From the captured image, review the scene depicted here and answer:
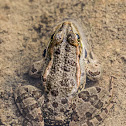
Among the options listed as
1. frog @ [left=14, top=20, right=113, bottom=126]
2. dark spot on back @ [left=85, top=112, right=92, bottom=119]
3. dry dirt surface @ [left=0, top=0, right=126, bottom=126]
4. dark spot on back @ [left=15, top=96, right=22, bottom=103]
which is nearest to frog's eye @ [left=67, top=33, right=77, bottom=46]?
frog @ [left=14, top=20, right=113, bottom=126]

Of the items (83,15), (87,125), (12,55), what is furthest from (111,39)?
(12,55)

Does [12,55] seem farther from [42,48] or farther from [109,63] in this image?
[109,63]

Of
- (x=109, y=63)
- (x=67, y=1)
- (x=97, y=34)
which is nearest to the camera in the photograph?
(x=109, y=63)

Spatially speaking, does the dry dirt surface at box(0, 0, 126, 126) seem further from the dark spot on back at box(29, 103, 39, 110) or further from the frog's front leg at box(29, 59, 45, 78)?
the dark spot on back at box(29, 103, 39, 110)

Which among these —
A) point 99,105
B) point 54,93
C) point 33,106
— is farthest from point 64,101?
point 99,105

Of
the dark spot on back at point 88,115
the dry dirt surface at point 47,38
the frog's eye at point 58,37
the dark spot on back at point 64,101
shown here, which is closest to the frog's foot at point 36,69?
the dry dirt surface at point 47,38
